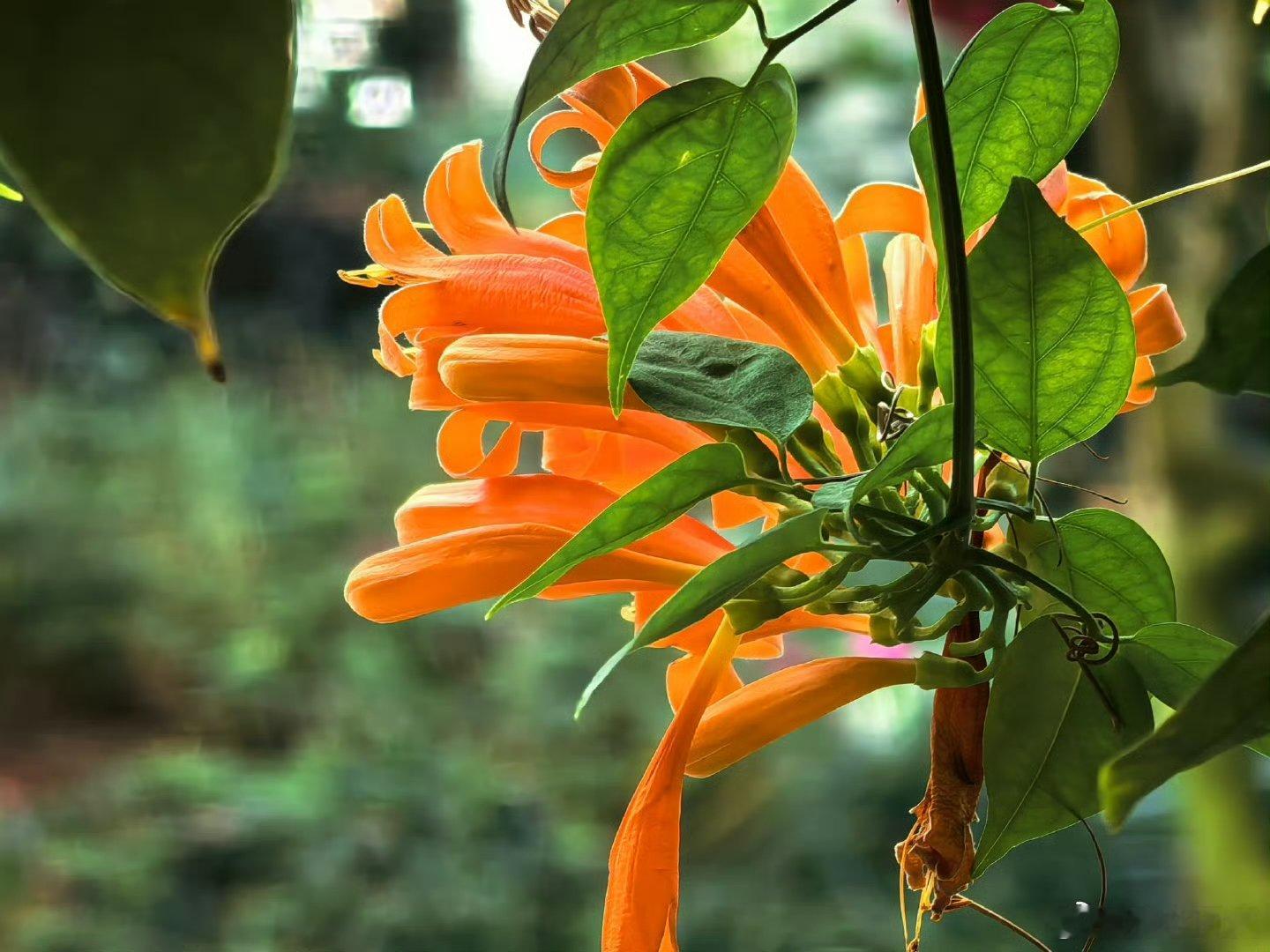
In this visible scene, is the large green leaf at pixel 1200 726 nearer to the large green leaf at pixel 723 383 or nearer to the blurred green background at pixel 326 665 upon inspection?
the large green leaf at pixel 723 383

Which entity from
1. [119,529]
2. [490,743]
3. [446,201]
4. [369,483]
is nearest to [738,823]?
[490,743]

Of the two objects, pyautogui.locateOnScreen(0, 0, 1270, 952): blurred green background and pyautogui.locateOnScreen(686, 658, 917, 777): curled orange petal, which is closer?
pyautogui.locateOnScreen(686, 658, 917, 777): curled orange petal

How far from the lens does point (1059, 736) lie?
168 millimetres

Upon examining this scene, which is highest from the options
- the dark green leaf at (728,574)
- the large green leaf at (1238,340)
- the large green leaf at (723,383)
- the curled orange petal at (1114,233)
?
the large green leaf at (1238,340)

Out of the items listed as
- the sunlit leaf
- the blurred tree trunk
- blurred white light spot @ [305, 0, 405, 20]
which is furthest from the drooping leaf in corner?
blurred white light spot @ [305, 0, 405, 20]

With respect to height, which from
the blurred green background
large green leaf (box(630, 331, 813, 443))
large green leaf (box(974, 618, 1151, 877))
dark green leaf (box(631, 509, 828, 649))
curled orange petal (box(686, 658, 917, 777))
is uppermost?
large green leaf (box(630, 331, 813, 443))

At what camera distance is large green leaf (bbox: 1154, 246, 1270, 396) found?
107 millimetres

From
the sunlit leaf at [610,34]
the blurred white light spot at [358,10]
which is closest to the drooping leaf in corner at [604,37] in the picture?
the sunlit leaf at [610,34]

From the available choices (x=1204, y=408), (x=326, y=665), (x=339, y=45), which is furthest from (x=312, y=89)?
(x=1204, y=408)

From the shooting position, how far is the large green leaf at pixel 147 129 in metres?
0.08

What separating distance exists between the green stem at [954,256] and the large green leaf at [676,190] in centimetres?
3

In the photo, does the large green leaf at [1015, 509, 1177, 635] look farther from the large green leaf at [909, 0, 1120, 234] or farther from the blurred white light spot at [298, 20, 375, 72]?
the blurred white light spot at [298, 20, 375, 72]

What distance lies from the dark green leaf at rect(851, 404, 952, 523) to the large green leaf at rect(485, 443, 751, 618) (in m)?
0.02

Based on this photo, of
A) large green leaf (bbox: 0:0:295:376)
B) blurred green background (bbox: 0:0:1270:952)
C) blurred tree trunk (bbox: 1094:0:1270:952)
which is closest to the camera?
large green leaf (bbox: 0:0:295:376)
